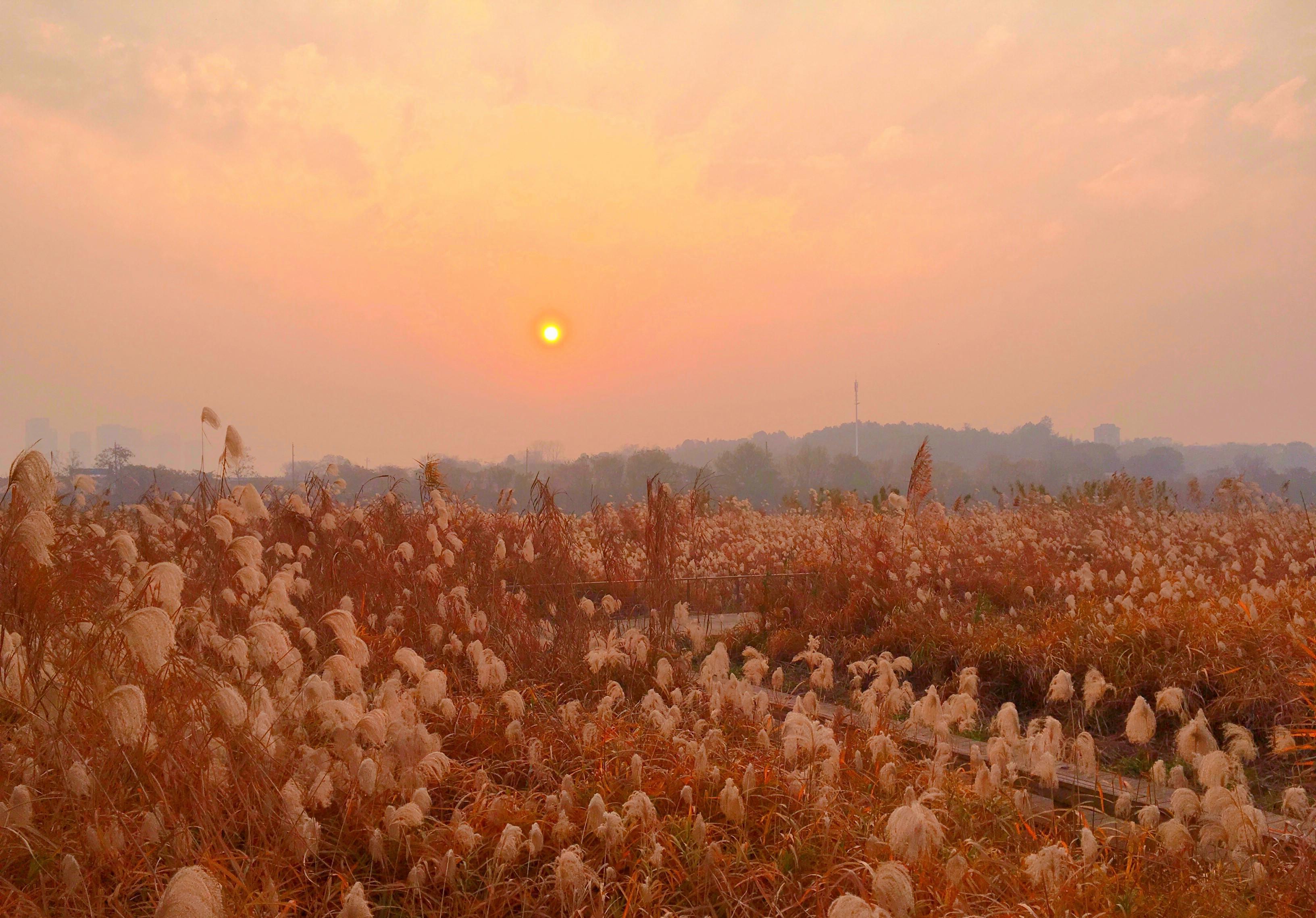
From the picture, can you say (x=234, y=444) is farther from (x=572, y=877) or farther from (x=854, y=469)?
(x=854, y=469)

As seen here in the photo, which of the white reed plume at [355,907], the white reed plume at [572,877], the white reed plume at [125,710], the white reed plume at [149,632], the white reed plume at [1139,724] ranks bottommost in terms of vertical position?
the white reed plume at [572,877]

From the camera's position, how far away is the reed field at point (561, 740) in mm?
2791

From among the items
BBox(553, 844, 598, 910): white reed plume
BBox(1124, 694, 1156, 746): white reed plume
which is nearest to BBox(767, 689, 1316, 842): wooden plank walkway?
BBox(1124, 694, 1156, 746): white reed plume

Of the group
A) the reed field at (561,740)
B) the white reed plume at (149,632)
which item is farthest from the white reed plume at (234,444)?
Result: the white reed plume at (149,632)

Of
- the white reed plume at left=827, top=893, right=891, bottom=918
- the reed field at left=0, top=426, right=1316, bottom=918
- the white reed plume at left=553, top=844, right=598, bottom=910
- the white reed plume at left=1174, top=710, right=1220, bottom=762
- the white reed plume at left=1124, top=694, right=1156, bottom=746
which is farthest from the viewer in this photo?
the white reed plume at left=1124, top=694, right=1156, bottom=746

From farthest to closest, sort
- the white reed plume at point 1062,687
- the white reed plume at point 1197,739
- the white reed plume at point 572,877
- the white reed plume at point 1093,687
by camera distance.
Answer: the white reed plume at point 1093,687 → the white reed plume at point 1062,687 → the white reed plume at point 1197,739 → the white reed plume at point 572,877

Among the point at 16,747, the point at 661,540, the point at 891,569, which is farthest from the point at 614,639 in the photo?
the point at 891,569

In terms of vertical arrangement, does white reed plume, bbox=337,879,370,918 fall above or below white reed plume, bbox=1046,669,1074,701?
below

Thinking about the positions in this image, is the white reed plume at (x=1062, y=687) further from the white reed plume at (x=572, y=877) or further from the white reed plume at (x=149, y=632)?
the white reed plume at (x=149, y=632)

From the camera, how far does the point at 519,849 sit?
9.95 ft

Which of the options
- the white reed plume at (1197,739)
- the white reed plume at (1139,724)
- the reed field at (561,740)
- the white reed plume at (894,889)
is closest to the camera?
the white reed plume at (894,889)

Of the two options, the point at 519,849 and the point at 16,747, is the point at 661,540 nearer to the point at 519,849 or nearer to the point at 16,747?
the point at 519,849

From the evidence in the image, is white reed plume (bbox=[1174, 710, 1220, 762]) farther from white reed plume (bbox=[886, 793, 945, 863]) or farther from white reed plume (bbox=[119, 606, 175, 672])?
white reed plume (bbox=[119, 606, 175, 672])

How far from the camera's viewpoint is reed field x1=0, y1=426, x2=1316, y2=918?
2.79m
